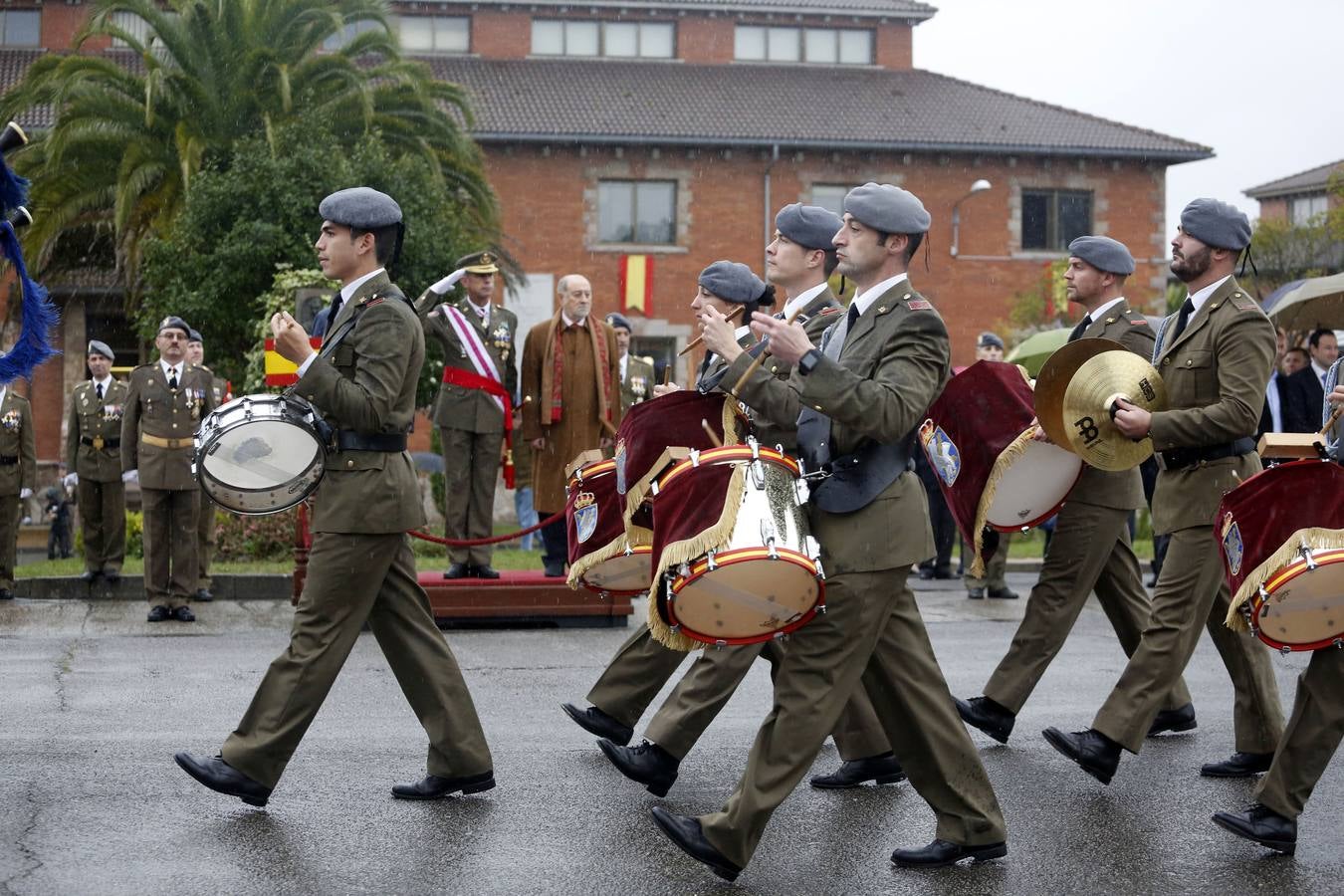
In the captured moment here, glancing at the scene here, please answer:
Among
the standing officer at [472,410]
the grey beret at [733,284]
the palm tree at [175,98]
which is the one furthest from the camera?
the palm tree at [175,98]

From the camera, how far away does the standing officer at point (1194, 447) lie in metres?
6.62

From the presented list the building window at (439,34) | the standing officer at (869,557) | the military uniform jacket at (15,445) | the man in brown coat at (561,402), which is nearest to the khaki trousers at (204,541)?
the military uniform jacket at (15,445)

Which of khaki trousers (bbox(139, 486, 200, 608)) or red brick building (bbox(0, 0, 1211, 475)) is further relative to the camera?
red brick building (bbox(0, 0, 1211, 475))

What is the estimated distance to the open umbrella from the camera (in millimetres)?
13961

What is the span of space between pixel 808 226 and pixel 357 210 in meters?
1.71

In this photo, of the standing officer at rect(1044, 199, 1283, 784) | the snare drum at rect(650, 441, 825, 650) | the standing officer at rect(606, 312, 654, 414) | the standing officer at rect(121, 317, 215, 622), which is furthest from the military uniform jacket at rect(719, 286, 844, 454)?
the standing officer at rect(606, 312, 654, 414)

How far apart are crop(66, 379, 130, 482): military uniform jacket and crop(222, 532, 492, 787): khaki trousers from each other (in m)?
8.59

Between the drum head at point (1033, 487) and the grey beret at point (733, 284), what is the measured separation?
127 centimetres

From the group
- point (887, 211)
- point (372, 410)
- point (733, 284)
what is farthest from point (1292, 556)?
point (372, 410)

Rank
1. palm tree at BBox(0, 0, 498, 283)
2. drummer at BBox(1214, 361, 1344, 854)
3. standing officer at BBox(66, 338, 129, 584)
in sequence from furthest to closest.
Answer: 1. palm tree at BBox(0, 0, 498, 283)
2. standing officer at BBox(66, 338, 129, 584)
3. drummer at BBox(1214, 361, 1344, 854)

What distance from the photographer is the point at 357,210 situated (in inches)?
250

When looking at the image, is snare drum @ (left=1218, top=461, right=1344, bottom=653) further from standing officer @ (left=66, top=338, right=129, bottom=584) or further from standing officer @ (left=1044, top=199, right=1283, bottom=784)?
standing officer @ (left=66, top=338, right=129, bottom=584)

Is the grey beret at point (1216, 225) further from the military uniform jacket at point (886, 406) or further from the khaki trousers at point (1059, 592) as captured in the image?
the military uniform jacket at point (886, 406)

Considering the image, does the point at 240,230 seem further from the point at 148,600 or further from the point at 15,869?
the point at 15,869
